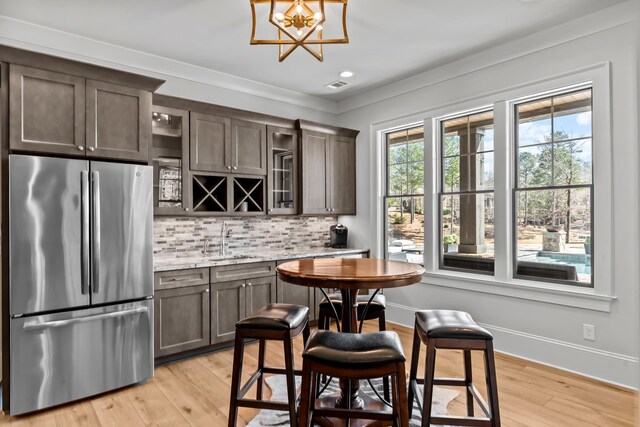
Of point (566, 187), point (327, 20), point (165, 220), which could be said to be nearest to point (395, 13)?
point (327, 20)

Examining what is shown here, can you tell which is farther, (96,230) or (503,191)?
(503,191)

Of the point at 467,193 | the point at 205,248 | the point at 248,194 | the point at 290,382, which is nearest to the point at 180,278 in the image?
the point at 205,248

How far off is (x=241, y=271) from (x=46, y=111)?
2.05 metres

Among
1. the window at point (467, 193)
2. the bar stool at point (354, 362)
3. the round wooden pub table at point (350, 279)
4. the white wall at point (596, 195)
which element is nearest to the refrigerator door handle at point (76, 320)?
the round wooden pub table at point (350, 279)

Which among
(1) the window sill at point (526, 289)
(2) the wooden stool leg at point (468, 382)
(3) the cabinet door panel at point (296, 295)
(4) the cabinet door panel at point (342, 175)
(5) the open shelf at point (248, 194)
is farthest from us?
(4) the cabinet door panel at point (342, 175)

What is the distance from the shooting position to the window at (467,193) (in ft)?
12.7

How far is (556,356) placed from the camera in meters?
3.28

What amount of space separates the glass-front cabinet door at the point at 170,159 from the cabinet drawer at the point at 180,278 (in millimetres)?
615

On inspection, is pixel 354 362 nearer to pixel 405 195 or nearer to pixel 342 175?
pixel 405 195

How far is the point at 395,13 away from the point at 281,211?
240cm

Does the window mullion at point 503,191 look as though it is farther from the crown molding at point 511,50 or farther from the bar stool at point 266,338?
the bar stool at point 266,338

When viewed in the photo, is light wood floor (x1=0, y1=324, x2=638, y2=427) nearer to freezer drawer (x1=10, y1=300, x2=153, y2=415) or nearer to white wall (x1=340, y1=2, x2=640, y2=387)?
freezer drawer (x1=10, y1=300, x2=153, y2=415)

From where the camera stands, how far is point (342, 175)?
510cm

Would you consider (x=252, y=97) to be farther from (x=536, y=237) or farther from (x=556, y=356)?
(x=556, y=356)
